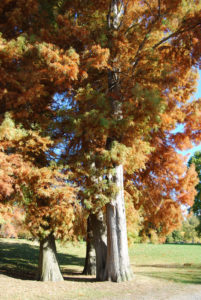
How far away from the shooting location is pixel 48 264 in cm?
888


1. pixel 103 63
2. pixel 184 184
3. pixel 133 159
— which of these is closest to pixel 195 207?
pixel 184 184

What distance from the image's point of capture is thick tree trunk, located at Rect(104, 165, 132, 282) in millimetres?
8227

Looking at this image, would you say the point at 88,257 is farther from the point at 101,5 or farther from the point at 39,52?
the point at 101,5

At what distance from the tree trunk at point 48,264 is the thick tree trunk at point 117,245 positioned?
1.74m

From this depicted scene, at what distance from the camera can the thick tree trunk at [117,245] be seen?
27.0 feet

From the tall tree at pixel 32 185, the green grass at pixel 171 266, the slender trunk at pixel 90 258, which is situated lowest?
the green grass at pixel 171 266

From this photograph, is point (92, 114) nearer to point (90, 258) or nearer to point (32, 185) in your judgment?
point (32, 185)

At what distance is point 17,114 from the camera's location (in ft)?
25.4

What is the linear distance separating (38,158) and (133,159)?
124 inches

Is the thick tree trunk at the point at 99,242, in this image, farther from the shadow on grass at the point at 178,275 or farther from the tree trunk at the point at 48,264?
the shadow on grass at the point at 178,275

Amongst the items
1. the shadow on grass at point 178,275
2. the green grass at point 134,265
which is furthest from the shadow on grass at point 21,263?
the shadow on grass at point 178,275

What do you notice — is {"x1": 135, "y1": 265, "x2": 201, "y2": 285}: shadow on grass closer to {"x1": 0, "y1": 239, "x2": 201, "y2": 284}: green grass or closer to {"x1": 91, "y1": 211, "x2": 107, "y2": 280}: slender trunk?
{"x1": 0, "y1": 239, "x2": 201, "y2": 284}: green grass

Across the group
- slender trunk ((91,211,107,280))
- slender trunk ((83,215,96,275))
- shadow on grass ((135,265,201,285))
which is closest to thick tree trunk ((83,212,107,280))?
slender trunk ((91,211,107,280))

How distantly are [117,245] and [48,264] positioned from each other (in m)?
2.52
